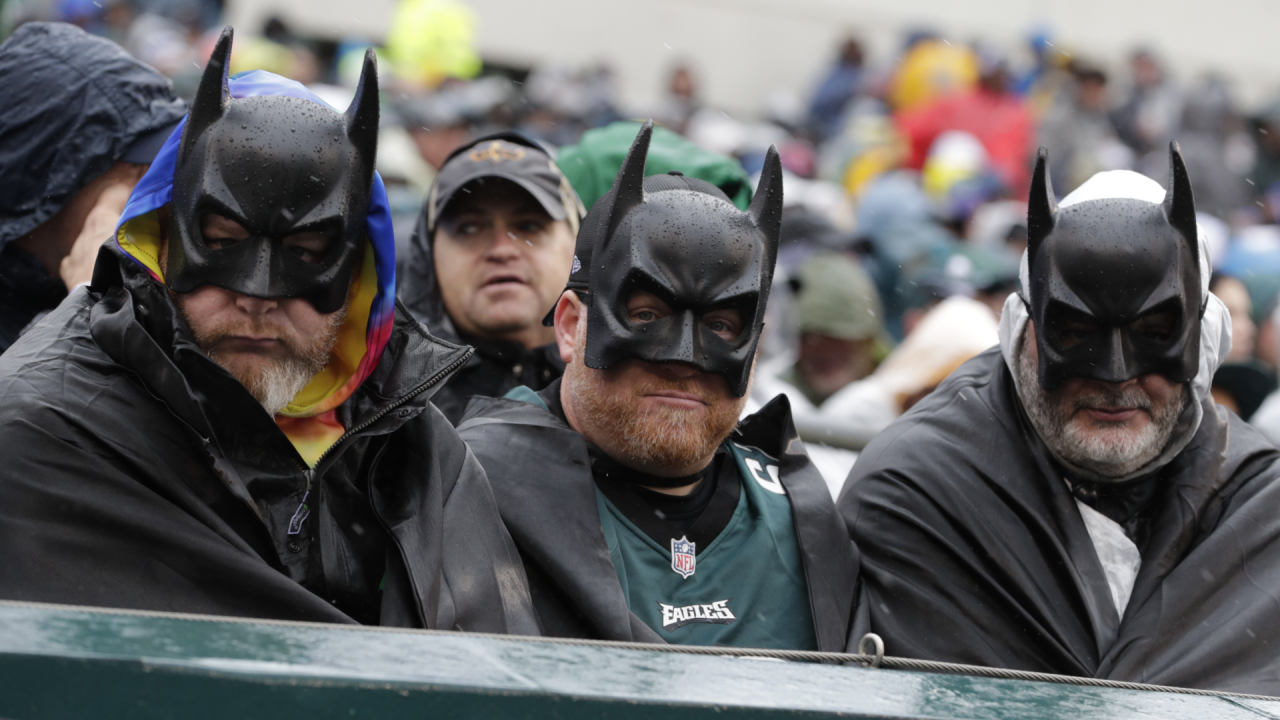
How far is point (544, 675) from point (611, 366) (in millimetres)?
1475

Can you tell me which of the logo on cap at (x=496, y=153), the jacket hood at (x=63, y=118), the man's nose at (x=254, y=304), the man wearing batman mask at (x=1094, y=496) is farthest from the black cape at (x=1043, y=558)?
the jacket hood at (x=63, y=118)

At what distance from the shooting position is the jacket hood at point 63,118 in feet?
11.5

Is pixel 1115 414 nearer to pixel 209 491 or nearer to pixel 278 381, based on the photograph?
pixel 278 381

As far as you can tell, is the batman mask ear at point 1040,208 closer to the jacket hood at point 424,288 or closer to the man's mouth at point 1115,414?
the man's mouth at point 1115,414

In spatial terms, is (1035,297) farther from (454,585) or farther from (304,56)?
(304,56)

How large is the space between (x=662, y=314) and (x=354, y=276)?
70 centimetres

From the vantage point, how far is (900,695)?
1.97 meters

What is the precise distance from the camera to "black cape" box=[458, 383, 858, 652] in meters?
3.01

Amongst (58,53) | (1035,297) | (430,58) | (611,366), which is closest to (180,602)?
(611,366)

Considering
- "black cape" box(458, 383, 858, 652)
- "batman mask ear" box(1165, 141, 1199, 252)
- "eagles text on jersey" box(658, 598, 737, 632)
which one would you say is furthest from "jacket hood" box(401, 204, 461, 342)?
"batman mask ear" box(1165, 141, 1199, 252)

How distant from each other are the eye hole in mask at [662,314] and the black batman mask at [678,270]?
0.02 m

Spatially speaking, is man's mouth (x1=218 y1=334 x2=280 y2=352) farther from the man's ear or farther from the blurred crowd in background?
the blurred crowd in background

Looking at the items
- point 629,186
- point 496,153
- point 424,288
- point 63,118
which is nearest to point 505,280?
point 424,288

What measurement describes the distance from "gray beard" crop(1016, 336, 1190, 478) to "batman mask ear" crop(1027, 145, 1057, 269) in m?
0.33
